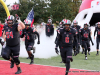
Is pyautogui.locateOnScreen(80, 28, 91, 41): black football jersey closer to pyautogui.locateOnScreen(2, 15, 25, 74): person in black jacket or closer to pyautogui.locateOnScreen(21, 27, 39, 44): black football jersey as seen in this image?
pyautogui.locateOnScreen(21, 27, 39, 44): black football jersey

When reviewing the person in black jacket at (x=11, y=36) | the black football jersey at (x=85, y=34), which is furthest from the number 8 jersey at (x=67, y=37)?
the black football jersey at (x=85, y=34)

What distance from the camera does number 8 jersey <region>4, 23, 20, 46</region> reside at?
5.73m

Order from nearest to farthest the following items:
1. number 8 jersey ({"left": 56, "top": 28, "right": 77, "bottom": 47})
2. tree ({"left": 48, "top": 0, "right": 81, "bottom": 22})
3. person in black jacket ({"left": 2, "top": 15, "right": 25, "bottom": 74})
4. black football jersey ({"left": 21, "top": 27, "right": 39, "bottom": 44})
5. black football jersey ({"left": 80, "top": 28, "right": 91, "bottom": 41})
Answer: person in black jacket ({"left": 2, "top": 15, "right": 25, "bottom": 74})
number 8 jersey ({"left": 56, "top": 28, "right": 77, "bottom": 47})
black football jersey ({"left": 21, "top": 27, "right": 39, "bottom": 44})
black football jersey ({"left": 80, "top": 28, "right": 91, "bottom": 41})
tree ({"left": 48, "top": 0, "right": 81, "bottom": 22})

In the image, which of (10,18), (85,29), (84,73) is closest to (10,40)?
(10,18)

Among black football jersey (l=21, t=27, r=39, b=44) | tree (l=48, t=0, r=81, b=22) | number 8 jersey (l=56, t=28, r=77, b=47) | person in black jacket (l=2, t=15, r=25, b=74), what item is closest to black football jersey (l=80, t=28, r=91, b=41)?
black football jersey (l=21, t=27, r=39, b=44)

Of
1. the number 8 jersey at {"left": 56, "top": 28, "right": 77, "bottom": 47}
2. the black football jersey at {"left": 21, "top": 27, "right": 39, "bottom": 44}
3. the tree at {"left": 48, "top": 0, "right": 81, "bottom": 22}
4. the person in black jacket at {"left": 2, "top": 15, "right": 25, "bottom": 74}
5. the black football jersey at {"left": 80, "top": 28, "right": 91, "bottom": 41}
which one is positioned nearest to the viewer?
the person in black jacket at {"left": 2, "top": 15, "right": 25, "bottom": 74}

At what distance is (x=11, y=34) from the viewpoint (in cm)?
576

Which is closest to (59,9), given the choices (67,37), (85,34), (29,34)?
(85,34)

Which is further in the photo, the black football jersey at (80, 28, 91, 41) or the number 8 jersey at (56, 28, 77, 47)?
the black football jersey at (80, 28, 91, 41)

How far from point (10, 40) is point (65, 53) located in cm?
194

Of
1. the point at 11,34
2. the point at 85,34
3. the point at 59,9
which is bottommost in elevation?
the point at 85,34

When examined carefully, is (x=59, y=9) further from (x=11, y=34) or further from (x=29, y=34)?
(x=11, y=34)

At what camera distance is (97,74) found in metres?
5.79

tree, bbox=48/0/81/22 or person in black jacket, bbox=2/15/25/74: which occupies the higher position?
tree, bbox=48/0/81/22
